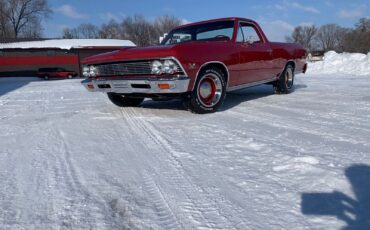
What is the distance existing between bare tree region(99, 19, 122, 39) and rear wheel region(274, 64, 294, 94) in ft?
218

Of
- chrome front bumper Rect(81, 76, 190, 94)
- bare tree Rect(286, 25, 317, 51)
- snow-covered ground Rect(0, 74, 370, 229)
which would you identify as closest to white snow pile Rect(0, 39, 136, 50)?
chrome front bumper Rect(81, 76, 190, 94)

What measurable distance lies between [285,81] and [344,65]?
37.3 feet

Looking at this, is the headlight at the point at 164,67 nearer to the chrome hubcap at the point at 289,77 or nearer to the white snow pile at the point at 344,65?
the chrome hubcap at the point at 289,77

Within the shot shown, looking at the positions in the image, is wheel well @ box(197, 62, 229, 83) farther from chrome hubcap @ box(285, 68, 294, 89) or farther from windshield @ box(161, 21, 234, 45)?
chrome hubcap @ box(285, 68, 294, 89)

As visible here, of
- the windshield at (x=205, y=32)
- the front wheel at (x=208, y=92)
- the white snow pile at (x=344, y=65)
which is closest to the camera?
the front wheel at (x=208, y=92)

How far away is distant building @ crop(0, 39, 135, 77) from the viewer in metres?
36.2

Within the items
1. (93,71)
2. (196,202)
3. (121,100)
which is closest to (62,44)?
(121,100)

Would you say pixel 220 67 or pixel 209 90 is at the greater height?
pixel 220 67

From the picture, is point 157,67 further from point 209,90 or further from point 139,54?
point 209,90

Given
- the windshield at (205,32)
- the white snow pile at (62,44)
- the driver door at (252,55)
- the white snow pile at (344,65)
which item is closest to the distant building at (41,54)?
the white snow pile at (62,44)

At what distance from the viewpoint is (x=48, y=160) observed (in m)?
3.05

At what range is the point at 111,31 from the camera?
239 feet

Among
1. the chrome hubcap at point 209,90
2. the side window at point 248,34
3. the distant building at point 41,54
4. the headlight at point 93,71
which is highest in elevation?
the distant building at point 41,54

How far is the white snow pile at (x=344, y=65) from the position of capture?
49.9ft
